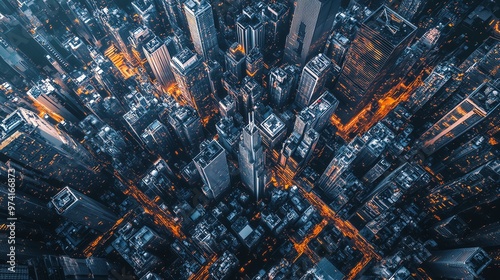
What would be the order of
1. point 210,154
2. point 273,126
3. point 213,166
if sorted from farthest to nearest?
point 273,126
point 213,166
point 210,154

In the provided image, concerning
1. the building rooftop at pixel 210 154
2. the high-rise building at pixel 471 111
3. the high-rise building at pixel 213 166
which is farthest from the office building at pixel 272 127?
the high-rise building at pixel 471 111

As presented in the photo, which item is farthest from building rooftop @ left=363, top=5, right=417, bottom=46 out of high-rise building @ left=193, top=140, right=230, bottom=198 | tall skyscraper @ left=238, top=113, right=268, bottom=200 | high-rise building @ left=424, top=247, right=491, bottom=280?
high-rise building @ left=424, top=247, right=491, bottom=280

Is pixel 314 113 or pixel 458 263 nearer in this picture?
pixel 458 263

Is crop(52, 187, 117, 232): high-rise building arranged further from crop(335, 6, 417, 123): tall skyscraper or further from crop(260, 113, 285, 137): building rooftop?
crop(335, 6, 417, 123): tall skyscraper

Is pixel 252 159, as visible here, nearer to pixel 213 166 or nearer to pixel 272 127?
pixel 213 166

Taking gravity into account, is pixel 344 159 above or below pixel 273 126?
below

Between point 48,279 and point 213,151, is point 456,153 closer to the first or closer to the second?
point 213,151

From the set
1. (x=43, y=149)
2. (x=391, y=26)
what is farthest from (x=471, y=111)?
(x=43, y=149)
